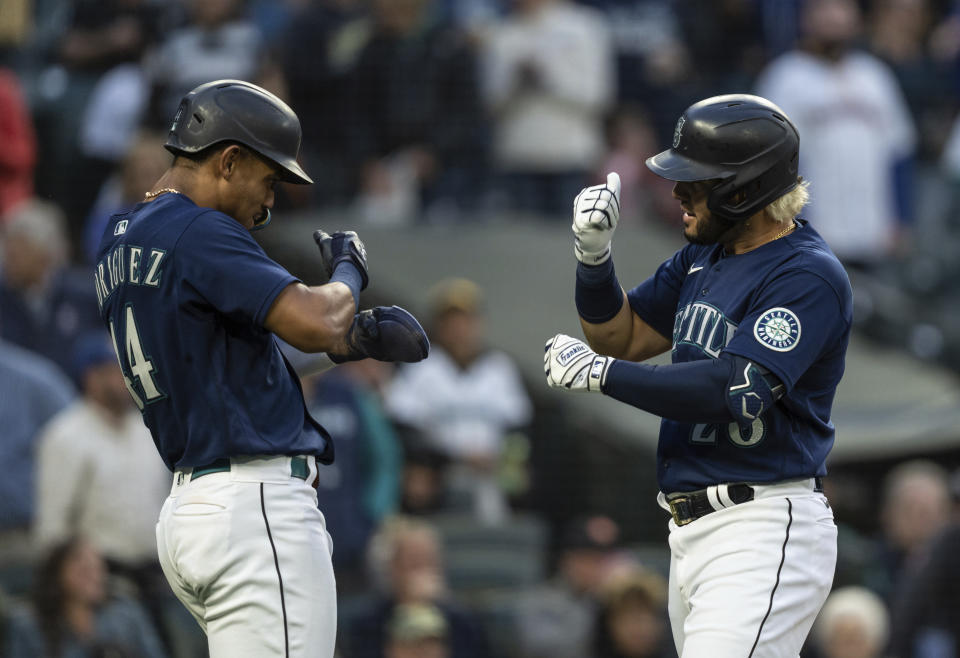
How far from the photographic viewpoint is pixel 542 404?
827 centimetres

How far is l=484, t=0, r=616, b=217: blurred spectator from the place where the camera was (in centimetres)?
887

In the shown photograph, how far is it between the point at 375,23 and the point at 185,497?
546 centimetres

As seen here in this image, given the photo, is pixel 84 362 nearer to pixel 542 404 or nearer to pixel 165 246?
pixel 542 404

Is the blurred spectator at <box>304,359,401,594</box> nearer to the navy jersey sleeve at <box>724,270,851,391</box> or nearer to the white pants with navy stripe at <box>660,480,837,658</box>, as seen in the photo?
the white pants with navy stripe at <box>660,480,837,658</box>

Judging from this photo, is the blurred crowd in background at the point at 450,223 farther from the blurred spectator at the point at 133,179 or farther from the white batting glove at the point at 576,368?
the white batting glove at the point at 576,368

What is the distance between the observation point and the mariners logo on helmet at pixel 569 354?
3670 millimetres

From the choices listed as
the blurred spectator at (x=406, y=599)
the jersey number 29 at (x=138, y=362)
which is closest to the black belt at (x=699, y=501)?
the jersey number 29 at (x=138, y=362)

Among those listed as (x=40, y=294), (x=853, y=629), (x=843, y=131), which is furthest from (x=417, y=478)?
(x=843, y=131)

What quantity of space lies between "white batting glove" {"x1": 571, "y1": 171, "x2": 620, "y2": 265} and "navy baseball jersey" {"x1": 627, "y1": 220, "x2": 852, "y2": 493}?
27 cm

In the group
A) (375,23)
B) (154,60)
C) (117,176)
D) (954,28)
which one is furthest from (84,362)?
(954,28)

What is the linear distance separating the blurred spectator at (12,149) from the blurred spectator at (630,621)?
3481 mm

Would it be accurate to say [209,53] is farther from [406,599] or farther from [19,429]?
→ [406,599]

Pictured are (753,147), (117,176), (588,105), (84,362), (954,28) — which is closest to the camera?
(753,147)

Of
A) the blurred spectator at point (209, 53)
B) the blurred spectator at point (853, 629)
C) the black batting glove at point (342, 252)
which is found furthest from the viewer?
the blurred spectator at point (209, 53)
